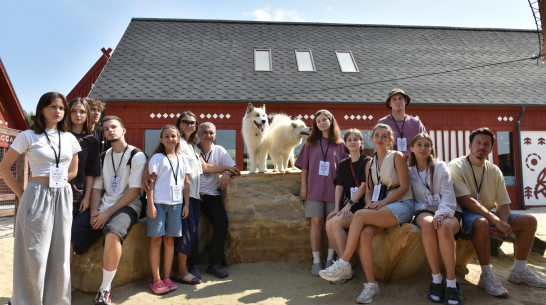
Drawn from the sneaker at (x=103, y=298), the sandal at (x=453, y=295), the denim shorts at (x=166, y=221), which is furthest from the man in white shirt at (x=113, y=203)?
the sandal at (x=453, y=295)

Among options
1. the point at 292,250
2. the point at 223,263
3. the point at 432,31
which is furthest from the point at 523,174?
the point at 223,263

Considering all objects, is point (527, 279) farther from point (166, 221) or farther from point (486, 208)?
point (166, 221)

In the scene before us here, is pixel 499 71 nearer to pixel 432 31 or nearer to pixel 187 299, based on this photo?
pixel 432 31

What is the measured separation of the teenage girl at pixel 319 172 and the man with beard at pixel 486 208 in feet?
4.27

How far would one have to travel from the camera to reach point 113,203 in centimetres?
371

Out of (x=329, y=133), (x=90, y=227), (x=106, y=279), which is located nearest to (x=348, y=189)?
(x=329, y=133)

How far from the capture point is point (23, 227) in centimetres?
294

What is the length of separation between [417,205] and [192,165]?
2474mm

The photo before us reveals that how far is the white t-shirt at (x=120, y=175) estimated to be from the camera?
371 cm

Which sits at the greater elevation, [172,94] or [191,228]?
[172,94]

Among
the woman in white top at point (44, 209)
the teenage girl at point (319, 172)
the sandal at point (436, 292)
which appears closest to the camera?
the woman in white top at point (44, 209)

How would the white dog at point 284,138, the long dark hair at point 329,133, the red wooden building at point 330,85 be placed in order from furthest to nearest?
the red wooden building at point 330,85 < the white dog at point 284,138 < the long dark hair at point 329,133

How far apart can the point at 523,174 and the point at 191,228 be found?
36.6ft

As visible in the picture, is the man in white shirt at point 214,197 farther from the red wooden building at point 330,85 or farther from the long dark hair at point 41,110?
the red wooden building at point 330,85
